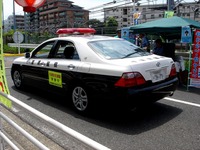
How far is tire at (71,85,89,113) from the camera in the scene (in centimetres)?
450

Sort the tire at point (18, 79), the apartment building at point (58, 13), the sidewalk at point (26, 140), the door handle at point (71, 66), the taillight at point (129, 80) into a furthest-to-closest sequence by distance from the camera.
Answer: the apartment building at point (58, 13) < the tire at point (18, 79) < the door handle at point (71, 66) < the taillight at point (129, 80) < the sidewalk at point (26, 140)

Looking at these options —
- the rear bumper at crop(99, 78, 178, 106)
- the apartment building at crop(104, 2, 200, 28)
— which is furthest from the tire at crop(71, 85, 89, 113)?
the apartment building at crop(104, 2, 200, 28)

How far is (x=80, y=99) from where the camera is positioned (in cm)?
464

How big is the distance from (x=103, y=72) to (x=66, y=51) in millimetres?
1350

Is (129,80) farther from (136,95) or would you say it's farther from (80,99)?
(80,99)

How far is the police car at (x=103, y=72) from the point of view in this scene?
396 cm

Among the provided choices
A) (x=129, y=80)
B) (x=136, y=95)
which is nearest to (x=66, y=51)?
(x=129, y=80)

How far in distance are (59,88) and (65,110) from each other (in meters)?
0.48

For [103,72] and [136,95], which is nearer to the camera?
[136,95]

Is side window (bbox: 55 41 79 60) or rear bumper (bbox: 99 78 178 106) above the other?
side window (bbox: 55 41 79 60)

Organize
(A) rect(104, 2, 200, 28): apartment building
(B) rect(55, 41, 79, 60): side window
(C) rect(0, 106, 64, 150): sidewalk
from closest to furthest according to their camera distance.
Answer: (C) rect(0, 106, 64, 150): sidewalk < (B) rect(55, 41, 79, 60): side window < (A) rect(104, 2, 200, 28): apartment building

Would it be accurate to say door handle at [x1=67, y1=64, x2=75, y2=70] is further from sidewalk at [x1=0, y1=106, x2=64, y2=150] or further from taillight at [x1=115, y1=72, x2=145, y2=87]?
sidewalk at [x1=0, y1=106, x2=64, y2=150]

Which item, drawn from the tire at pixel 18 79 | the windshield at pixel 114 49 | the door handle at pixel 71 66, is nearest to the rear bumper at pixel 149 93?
the windshield at pixel 114 49

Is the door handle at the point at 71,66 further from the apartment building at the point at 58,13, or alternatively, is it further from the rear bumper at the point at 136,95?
the apartment building at the point at 58,13
